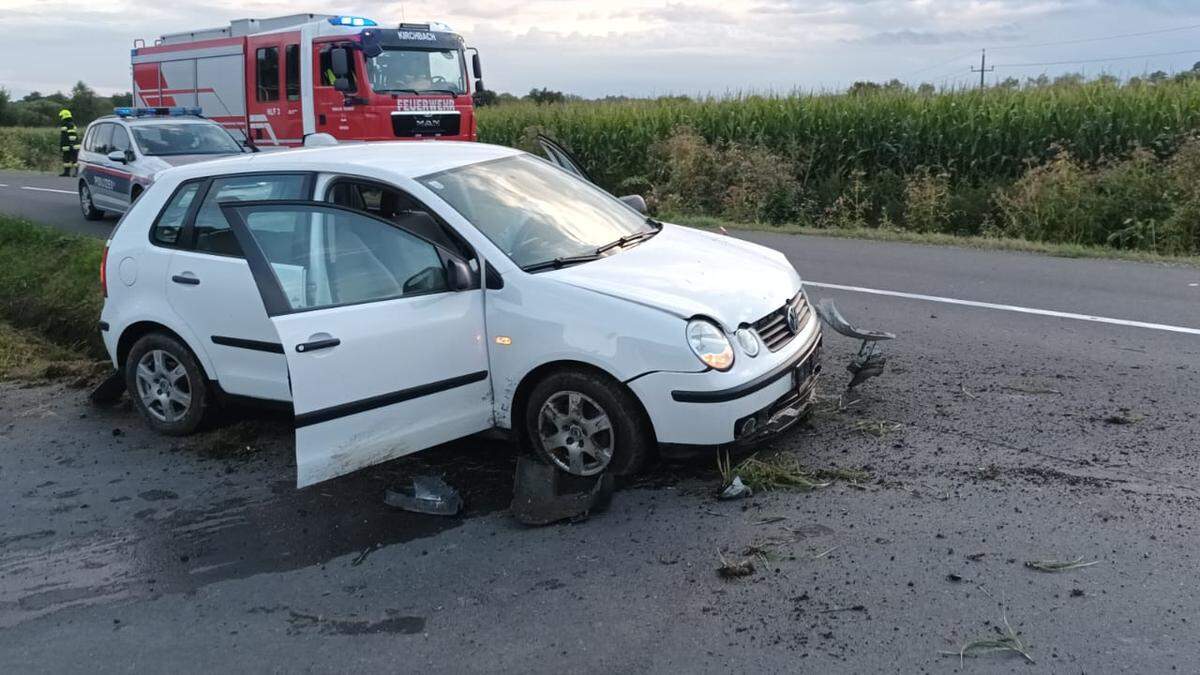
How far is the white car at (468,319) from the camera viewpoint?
15.4ft

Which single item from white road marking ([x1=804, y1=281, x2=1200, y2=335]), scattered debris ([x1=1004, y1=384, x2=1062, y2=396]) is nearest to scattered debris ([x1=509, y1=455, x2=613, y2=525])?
scattered debris ([x1=1004, y1=384, x2=1062, y2=396])

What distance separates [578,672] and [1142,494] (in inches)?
107

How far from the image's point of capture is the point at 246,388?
229 inches

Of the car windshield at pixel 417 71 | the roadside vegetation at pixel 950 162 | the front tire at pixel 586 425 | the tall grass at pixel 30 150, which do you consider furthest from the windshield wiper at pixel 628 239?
the tall grass at pixel 30 150

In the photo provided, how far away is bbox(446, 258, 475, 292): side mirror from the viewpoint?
4.96 m

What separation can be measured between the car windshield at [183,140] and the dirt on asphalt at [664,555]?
31.4 feet

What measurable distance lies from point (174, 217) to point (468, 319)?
226 cm

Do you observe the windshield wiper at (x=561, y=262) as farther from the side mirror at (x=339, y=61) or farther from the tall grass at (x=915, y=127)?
the side mirror at (x=339, y=61)

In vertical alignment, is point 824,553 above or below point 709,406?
below

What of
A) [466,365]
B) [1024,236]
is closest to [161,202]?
[466,365]

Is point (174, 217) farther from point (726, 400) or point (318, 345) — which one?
point (726, 400)

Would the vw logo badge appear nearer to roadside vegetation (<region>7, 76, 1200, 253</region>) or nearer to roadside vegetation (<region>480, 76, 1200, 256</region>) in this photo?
roadside vegetation (<region>7, 76, 1200, 253</region>)

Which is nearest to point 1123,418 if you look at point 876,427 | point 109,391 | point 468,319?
point 876,427

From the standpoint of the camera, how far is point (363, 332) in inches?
187
